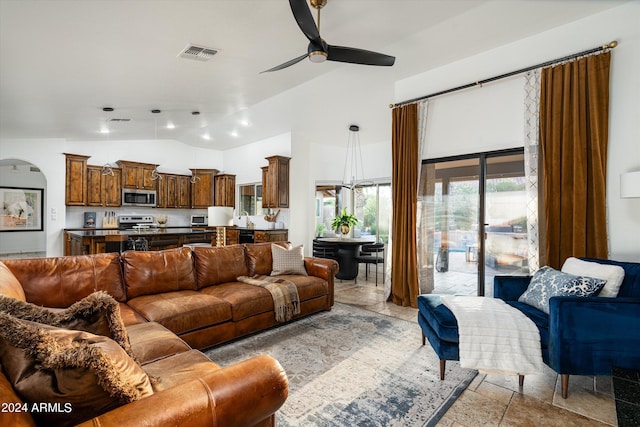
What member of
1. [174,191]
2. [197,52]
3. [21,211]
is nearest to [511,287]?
[197,52]

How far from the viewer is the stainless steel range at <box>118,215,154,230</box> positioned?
7625mm

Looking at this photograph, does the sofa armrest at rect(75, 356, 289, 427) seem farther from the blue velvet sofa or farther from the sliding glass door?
the sliding glass door

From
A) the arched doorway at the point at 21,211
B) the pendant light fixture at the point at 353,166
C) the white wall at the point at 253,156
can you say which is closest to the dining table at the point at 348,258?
the pendant light fixture at the point at 353,166

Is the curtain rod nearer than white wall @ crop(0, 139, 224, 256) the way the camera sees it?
Yes

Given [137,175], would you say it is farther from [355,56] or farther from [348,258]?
[355,56]

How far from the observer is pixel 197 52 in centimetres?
326

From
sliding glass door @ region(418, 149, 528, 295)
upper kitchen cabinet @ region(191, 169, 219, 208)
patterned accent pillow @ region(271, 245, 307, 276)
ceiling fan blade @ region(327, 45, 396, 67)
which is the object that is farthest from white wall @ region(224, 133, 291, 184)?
ceiling fan blade @ region(327, 45, 396, 67)

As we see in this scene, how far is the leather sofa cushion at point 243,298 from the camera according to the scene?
9.61ft

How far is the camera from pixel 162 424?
36.5 inches

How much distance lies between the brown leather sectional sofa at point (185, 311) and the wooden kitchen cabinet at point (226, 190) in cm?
493

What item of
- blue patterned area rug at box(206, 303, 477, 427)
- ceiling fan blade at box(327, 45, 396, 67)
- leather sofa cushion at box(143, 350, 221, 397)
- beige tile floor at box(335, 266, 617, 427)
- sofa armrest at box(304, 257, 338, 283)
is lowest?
beige tile floor at box(335, 266, 617, 427)

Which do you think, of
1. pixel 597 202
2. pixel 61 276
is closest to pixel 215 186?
pixel 61 276

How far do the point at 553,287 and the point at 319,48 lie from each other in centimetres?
271

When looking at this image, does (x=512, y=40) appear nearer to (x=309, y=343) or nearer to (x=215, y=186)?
(x=309, y=343)
